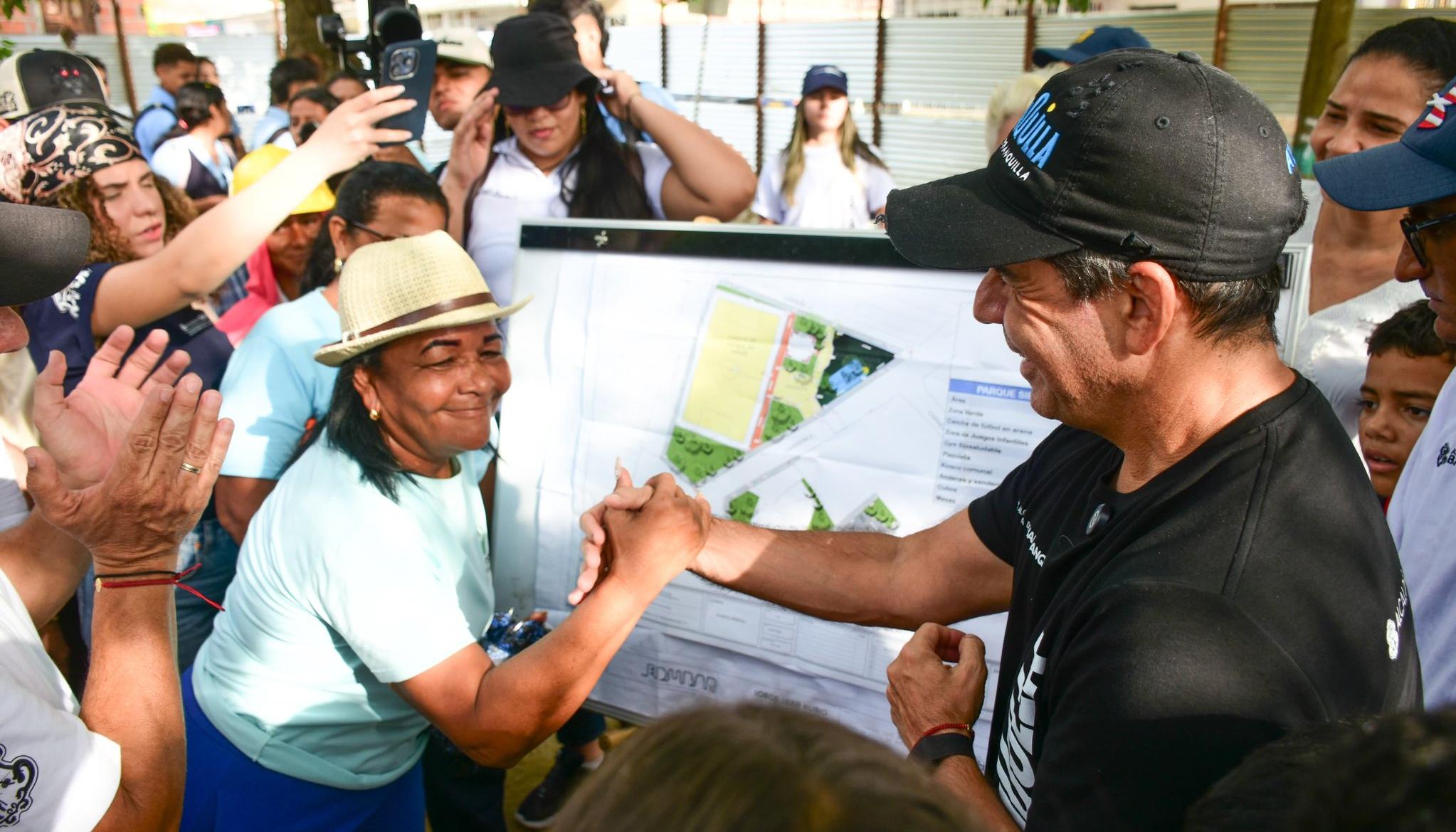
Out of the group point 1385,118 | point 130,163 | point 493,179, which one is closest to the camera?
point 1385,118

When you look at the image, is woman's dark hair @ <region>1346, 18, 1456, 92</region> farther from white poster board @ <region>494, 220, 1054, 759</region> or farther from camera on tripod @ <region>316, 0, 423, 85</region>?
camera on tripod @ <region>316, 0, 423, 85</region>

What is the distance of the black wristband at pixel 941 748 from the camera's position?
143 cm

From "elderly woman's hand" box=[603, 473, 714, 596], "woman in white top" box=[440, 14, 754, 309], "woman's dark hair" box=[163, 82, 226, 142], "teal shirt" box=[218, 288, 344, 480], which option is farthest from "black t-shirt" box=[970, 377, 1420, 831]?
"woman's dark hair" box=[163, 82, 226, 142]

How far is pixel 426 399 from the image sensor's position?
2.20 m

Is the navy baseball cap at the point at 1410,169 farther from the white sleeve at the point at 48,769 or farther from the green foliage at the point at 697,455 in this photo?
the white sleeve at the point at 48,769

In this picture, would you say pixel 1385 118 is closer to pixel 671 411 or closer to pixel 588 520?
pixel 671 411

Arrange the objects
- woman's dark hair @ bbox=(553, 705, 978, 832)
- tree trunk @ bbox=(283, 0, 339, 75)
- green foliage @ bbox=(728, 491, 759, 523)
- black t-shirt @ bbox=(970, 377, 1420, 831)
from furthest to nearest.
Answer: tree trunk @ bbox=(283, 0, 339, 75) < green foliage @ bbox=(728, 491, 759, 523) < black t-shirt @ bbox=(970, 377, 1420, 831) < woman's dark hair @ bbox=(553, 705, 978, 832)

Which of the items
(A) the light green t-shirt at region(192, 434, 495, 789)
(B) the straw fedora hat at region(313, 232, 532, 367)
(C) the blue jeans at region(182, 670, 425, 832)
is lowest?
(C) the blue jeans at region(182, 670, 425, 832)

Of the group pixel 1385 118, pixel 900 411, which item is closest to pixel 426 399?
pixel 900 411

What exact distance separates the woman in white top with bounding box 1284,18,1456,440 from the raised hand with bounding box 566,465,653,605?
1.74 meters

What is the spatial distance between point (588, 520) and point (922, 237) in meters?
0.88

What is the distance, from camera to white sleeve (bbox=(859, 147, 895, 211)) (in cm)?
523

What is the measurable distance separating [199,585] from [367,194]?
1267mm

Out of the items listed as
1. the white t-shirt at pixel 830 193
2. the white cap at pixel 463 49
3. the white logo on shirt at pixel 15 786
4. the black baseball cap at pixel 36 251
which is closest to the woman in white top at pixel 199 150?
the white cap at pixel 463 49
